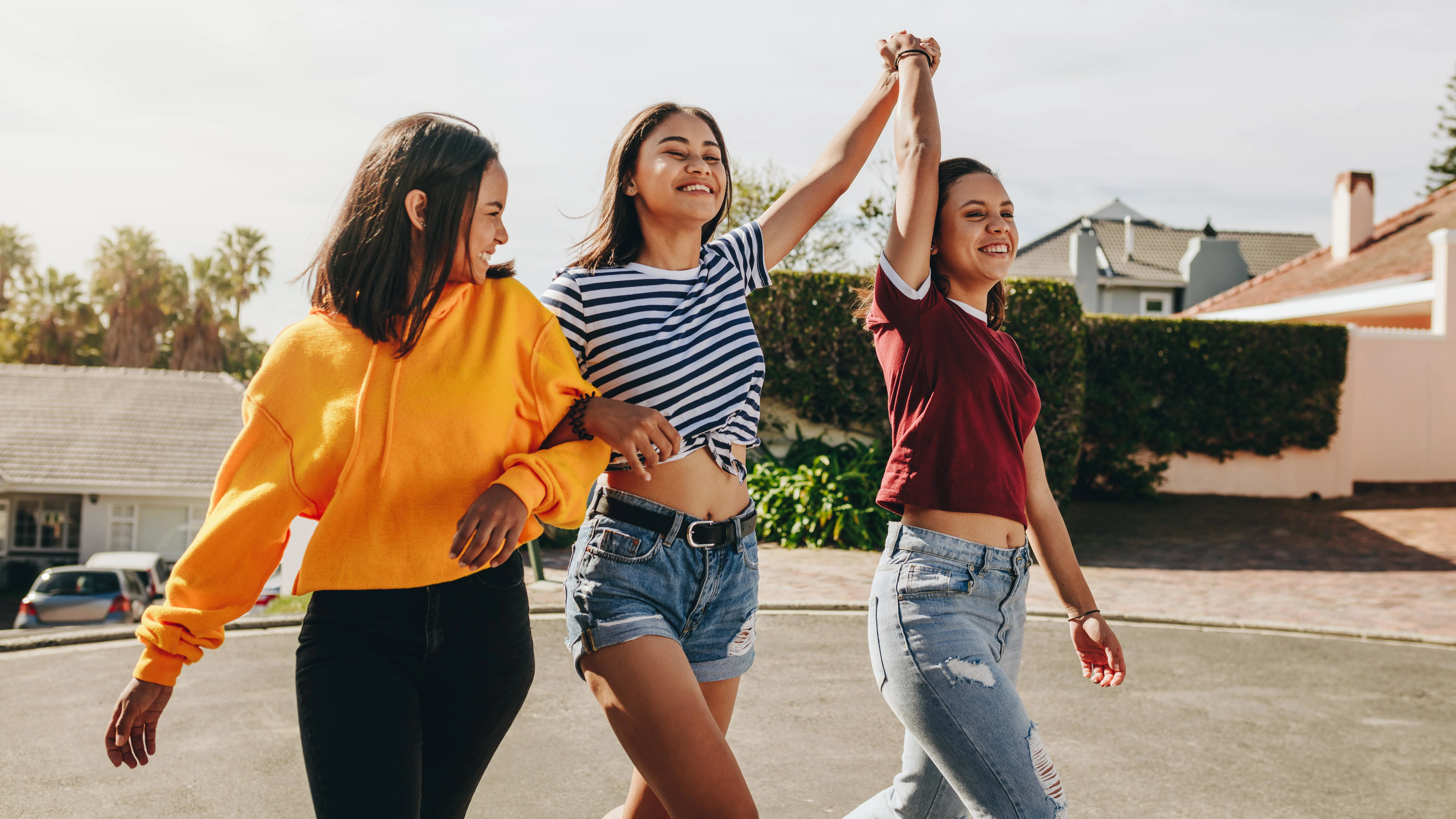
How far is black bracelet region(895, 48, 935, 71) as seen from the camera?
2.74 metres

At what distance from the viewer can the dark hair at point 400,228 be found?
2004mm

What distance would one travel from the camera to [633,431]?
2043mm

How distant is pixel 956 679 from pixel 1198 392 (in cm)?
1484

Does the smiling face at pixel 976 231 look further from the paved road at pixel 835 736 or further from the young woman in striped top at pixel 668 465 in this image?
the paved road at pixel 835 736

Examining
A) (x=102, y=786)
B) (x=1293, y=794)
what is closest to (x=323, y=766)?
(x=102, y=786)

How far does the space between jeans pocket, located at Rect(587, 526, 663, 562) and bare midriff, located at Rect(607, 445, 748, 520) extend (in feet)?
0.30

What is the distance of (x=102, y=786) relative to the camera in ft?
14.0

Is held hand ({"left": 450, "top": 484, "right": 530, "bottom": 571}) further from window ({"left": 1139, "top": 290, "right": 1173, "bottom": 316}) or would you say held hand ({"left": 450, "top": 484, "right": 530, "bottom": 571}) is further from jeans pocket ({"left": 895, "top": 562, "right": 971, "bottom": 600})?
window ({"left": 1139, "top": 290, "right": 1173, "bottom": 316})

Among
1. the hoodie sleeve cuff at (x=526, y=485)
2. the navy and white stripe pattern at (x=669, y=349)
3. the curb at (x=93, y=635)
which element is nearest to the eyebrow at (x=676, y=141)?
the navy and white stripe pattern at (x=669, y=349)

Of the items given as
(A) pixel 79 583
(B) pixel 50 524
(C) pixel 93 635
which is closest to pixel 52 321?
(B) pixel 50 524

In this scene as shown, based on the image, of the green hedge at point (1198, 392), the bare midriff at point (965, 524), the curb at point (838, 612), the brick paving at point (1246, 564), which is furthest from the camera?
the green hedge at point (1198, 392)

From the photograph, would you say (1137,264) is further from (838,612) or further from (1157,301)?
(838,612)

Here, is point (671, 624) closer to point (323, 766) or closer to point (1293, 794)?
point (323, 766)

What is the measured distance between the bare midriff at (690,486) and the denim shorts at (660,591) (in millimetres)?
20
